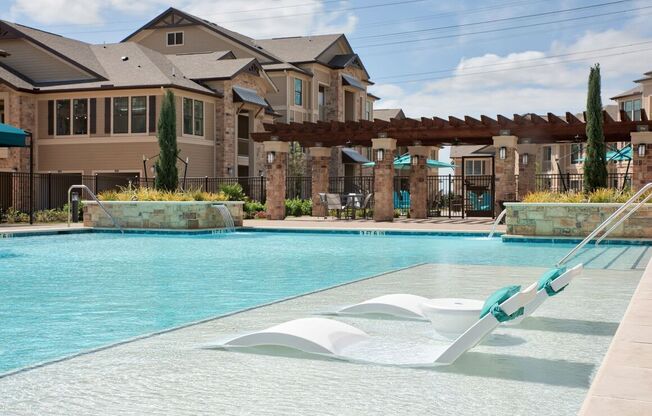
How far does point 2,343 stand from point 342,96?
37.9 metres

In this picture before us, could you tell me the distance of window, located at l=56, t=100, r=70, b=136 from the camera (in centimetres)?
3172

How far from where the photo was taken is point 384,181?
24797 millimetres

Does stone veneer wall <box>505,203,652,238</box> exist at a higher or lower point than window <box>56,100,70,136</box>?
lower

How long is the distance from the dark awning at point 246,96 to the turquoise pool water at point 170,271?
14.2 metres

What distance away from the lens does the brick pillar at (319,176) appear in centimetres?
2773

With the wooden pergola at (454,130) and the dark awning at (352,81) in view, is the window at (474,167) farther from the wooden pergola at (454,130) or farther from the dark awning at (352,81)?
the wooden pergola at (454,130)

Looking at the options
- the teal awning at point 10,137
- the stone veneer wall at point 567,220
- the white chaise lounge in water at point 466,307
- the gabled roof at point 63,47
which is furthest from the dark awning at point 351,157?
the white chaise lounge in water at point 466,307

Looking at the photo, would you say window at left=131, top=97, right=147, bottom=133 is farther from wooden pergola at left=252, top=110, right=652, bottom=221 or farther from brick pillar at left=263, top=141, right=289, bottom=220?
brick pillar at left=263, top=141, right=289, bottom=220

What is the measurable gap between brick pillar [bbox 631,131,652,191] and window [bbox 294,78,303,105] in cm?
2139

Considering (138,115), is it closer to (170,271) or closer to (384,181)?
(384,181)

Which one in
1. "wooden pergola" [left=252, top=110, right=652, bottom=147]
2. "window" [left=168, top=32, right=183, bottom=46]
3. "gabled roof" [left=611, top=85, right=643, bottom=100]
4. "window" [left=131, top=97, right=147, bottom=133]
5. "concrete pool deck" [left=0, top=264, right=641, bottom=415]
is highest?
"window" [left=168, top=32, right=183, bottom=46]

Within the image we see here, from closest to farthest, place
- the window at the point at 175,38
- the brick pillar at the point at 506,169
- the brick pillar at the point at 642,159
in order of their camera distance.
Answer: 1. the brick pillar at the point at 642,159
2. the brick pillar at the point at 506,169
3. the window at the point at 175,38

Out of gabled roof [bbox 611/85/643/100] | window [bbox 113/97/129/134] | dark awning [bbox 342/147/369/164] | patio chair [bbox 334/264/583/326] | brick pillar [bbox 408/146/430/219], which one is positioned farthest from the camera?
gabled roof [bbox 611/85/643/100]

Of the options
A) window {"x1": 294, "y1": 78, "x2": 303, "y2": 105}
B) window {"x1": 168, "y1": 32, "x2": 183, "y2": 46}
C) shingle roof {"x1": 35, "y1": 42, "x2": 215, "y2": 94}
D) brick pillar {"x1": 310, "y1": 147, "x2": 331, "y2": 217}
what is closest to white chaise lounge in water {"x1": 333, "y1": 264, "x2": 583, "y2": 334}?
brick pillar {"x1": 310, "y1": 147, "x2": 331, "y2": 217}
